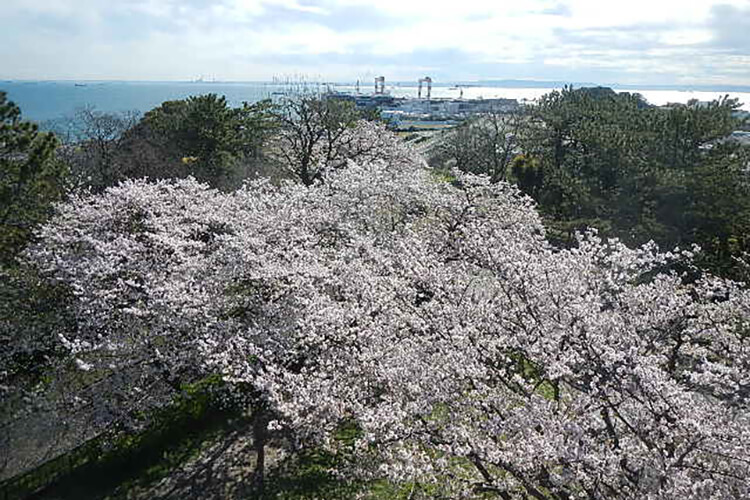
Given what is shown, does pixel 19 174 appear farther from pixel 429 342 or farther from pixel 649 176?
pixel 649 176

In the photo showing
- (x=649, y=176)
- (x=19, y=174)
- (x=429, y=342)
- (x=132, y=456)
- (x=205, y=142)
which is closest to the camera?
(x=429, y=342)

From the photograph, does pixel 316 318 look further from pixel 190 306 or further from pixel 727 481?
pixel 727 481

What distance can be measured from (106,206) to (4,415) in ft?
13.8

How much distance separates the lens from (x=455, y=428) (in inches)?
208

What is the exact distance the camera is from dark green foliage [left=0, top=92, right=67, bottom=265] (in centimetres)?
1194

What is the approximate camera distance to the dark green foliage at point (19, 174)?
11.9m

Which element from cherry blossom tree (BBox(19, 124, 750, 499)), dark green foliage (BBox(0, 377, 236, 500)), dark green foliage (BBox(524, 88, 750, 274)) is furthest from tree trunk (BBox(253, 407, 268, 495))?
dark green foliage (BBox(524, 88, 750, 274))

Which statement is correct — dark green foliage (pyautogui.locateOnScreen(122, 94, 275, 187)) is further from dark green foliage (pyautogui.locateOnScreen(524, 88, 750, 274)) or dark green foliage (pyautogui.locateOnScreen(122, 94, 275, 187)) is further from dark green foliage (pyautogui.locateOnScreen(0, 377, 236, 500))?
dark green foliage (pyautogui.locateOnScreen(524, 88, 750, 274))

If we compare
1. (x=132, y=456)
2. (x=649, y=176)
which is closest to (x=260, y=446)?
(x=132, y=456)

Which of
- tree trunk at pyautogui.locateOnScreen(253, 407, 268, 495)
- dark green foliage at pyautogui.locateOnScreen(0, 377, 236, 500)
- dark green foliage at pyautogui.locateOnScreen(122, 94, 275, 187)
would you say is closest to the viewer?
tree trunk at pyautogui.locateOnScreen(253, 407, 268, 495)

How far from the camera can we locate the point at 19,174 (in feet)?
39.4

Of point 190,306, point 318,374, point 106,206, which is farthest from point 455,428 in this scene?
point 106,206

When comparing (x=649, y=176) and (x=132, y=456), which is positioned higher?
(x=649, y=176)

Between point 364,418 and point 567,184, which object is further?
point 567,184
